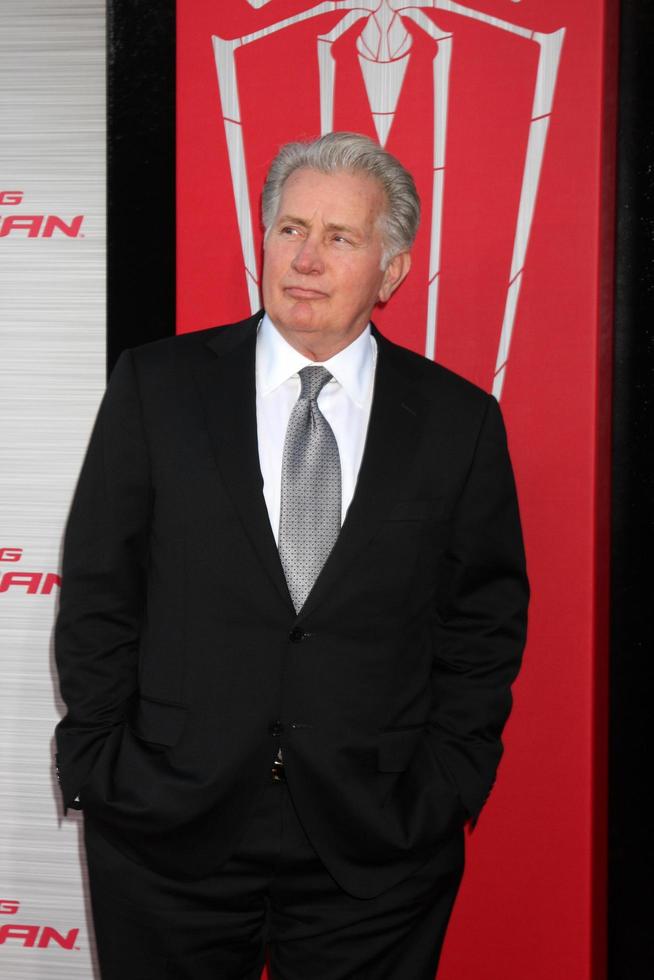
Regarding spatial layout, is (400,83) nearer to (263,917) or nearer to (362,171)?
(362,171)

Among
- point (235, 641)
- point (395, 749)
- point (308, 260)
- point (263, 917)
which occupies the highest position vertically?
point (308, 260)

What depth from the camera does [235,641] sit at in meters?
1.62

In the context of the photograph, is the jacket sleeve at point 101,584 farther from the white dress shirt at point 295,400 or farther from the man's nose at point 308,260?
the man's nose at point 308,260

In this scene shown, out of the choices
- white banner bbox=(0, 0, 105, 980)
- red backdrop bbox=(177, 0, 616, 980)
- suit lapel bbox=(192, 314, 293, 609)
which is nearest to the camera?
suit lapel bbox=(192, 314, 293, 609)

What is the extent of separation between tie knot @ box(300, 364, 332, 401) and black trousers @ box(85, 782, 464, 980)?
629 mm

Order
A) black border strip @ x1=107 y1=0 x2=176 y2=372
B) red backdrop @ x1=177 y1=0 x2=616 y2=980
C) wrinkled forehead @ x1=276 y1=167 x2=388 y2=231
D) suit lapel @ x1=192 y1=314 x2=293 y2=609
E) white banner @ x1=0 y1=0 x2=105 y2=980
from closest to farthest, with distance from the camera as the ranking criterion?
suit lapel @ x1=192 y1=314 x2=293 y2=609 → wrinkled forehead @ x1=276 y1=167 x2=388 y2=231 → red backdrop @ x1=177 y1=0 x2=616 y2=980 → black border strip @ x1=107 y1=0 x2=176 y2=372 → white banner @ x1=0 y1=0 x2=105 y2=980

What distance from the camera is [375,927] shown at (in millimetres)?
1679

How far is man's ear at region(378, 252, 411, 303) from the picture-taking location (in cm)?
181

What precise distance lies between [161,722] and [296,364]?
0.62 metres

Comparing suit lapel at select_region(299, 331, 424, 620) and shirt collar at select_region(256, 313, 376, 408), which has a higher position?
shirt collar at select_region(256, 313, 376, 408)

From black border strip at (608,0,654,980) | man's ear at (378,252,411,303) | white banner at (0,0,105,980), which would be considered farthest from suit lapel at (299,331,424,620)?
white banner at (0,0,105,980)

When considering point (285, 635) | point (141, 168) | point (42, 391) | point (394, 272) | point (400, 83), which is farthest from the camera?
point (42, 391)

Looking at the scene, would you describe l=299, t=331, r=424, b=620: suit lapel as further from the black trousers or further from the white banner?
the white banner

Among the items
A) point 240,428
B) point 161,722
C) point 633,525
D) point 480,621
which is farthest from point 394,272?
point 161,722
